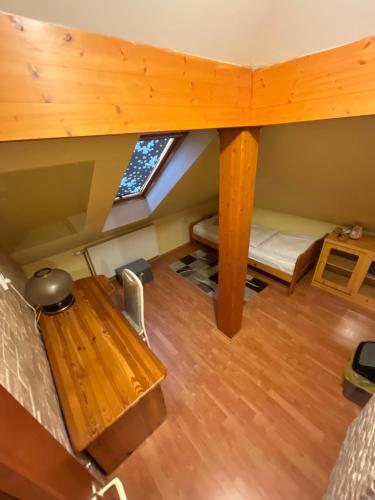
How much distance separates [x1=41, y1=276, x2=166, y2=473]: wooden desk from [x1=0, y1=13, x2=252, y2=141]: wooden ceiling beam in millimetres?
1162

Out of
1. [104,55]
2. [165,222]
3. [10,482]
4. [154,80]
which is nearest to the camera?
[10,482]

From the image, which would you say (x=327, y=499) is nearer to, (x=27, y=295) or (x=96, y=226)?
(x=27, y=295)

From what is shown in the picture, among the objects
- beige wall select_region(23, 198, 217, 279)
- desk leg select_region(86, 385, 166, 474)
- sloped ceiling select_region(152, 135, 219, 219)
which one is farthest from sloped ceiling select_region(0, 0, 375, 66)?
beige wall select_region(23, 198, 217, 279)

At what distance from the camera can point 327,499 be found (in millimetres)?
733

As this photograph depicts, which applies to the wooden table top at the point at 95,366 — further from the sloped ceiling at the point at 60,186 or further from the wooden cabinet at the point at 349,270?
the wooden cabinet at the point at 349,270

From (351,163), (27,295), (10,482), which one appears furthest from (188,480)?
(351,163)

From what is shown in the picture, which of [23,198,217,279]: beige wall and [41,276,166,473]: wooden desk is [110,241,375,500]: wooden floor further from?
[23,198,217,279]: beige wall

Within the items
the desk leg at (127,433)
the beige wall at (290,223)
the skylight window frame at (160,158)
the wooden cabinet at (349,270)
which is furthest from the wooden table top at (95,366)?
the beige wall at (290,223)

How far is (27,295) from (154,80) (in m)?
1.50

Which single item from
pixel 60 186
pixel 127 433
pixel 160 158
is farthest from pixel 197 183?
pixel 127 433

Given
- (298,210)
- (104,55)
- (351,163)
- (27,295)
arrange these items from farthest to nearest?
1. (298,210)
2. (351,163)
3. (27,295)
4. (104,55)

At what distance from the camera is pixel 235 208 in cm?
142

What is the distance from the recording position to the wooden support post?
1.26 metres

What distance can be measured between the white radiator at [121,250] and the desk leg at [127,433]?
1988mm
